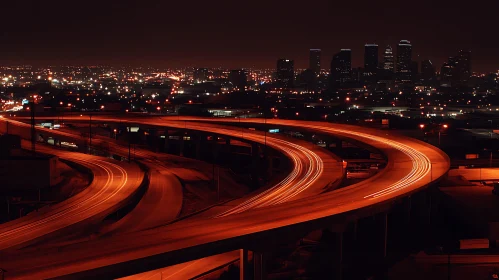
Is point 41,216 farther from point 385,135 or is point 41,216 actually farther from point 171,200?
point 385,135

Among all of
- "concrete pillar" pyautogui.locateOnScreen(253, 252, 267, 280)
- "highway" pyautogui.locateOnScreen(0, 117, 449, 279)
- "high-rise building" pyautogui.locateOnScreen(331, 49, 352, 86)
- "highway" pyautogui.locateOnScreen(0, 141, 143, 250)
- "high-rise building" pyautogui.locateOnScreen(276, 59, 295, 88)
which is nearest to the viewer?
"highway" pyautogui.locateOnScreen(0, 117, 449, 279)

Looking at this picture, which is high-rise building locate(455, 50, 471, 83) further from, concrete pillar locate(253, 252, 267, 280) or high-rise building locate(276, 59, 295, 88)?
concrete pillar locate(253, 252, 267, 280)

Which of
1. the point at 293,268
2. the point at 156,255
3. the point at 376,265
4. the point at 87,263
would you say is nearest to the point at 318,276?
the point at 293,268

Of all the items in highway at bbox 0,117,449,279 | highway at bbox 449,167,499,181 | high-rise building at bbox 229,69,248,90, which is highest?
high-rise building at bbox 229,69,248,90

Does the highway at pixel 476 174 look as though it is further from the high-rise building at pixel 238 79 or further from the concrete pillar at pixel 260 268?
the high-rise building at pixel 238 79

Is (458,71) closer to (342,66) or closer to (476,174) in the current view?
(342,66)

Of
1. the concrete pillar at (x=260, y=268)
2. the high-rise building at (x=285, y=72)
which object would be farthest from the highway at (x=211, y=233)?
the high-rise building at (x=285, y=72)

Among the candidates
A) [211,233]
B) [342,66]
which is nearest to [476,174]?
[211,233]

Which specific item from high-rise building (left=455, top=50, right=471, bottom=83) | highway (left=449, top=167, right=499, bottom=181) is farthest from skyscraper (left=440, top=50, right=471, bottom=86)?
highway (left=449, top=167, right=499, bottom=181)
